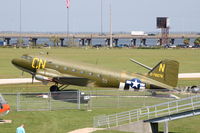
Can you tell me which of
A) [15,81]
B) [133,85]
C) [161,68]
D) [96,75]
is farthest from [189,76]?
[96,75]

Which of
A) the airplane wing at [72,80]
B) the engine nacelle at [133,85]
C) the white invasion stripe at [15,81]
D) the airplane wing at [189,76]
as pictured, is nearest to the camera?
the engine nacelle at [133,85]

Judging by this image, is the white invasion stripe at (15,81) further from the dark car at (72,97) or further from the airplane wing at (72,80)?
the dark car at (72,97)

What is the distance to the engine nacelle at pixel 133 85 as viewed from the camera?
55.3 m

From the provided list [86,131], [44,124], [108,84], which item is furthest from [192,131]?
[108,84]

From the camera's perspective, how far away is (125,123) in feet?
141

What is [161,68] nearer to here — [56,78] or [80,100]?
[80,100]

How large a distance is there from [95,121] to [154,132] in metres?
5.52

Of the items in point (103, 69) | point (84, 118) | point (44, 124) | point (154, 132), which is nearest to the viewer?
point (154, 132)

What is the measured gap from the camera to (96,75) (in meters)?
55.8

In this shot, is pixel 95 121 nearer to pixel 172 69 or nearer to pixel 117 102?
pixel 117 102

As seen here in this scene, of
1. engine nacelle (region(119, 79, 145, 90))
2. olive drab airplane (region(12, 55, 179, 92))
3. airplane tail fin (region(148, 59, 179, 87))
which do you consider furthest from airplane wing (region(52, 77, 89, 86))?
airplane tail fin (region(148, 59, 179, 87))

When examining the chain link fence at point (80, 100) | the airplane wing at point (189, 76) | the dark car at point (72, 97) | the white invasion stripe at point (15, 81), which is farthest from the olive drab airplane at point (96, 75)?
the airplane wing at point (189, 76)

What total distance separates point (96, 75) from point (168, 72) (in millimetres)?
7458

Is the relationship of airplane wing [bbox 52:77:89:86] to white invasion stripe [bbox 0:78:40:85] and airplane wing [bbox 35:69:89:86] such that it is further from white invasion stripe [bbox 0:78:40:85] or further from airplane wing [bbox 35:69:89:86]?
white invasion stripe [bbox 0:78:40:85]
